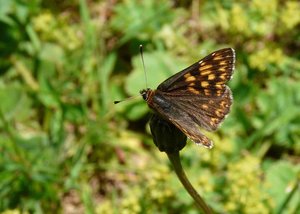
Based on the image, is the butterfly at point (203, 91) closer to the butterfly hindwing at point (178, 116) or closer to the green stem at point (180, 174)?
the butterfly hindwing at point (178, 116)

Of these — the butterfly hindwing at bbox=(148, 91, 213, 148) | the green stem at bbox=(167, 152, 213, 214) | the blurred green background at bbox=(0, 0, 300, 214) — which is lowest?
the blurred green background at bbox=(0, 0, 300, 214)

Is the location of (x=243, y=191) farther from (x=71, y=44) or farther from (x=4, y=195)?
(x=71, y=44)

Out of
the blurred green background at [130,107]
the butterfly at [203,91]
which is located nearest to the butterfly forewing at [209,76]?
the butterfly at [203,91]

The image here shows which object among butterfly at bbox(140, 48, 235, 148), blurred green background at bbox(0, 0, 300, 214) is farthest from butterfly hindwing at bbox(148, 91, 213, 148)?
blurred green background at bbox(0, 0, 300, 214)

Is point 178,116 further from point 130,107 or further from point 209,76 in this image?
point 130,107

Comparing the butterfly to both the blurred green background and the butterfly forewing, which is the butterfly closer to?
the butterfly forewing
